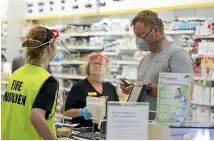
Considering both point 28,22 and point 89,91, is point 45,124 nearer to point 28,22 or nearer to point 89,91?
point 89,91

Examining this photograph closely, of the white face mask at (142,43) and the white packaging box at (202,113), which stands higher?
the white face mask at (142,43)

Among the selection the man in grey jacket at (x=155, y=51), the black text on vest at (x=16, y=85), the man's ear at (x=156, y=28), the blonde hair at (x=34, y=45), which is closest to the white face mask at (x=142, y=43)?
the man in grey jacket at (x=155, y=51)

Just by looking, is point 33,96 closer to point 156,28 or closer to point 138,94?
point 138,94

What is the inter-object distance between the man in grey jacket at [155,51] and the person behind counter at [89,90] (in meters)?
0.95

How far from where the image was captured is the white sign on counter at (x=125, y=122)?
2293 mm

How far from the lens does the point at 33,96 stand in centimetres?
286

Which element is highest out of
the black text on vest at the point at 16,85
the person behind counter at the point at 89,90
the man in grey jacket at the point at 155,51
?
the man in grey jacket at the point at 155,51

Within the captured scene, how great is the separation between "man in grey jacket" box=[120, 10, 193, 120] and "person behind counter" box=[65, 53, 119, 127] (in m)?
0.95

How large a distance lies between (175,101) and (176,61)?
1.10 m

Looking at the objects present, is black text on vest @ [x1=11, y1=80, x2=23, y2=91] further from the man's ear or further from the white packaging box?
the white packaging box

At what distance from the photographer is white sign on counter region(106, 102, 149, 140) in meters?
2.29

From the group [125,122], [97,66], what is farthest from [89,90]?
[125,122]

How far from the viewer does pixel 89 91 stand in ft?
16.0

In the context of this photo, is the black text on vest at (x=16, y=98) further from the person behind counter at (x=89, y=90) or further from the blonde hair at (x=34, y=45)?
the person behind counter at (x=89, y=90)
